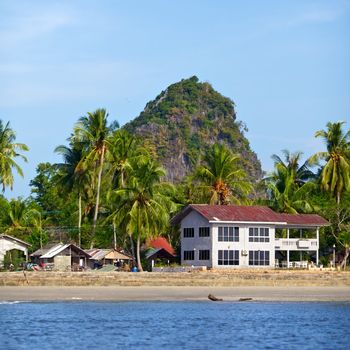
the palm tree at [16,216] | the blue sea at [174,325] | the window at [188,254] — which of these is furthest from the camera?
the palm tree at [16,216]

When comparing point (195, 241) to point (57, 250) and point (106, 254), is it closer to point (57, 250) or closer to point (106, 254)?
point (106, 254)

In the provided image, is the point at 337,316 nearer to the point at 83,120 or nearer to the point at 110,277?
the point at 110,277

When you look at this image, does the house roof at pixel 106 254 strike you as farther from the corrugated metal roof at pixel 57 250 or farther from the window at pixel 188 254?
the window at pixel 188 254

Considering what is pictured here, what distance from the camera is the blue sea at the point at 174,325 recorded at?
3266 centimetres

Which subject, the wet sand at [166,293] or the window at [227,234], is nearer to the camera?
the wet sand at [166,293]

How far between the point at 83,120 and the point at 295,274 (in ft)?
79.2

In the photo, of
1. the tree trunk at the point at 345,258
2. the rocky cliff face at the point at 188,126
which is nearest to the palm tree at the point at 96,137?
the tree trunk at the point at 345,258

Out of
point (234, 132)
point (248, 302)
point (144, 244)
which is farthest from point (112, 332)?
point (234, 132)

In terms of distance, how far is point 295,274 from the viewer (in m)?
56.5

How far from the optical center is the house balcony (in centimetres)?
6650

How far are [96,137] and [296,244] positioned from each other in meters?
17.9

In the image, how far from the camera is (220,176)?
232 ft

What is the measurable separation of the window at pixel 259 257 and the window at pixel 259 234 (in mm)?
878

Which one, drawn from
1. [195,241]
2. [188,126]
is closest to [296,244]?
[195,241]
